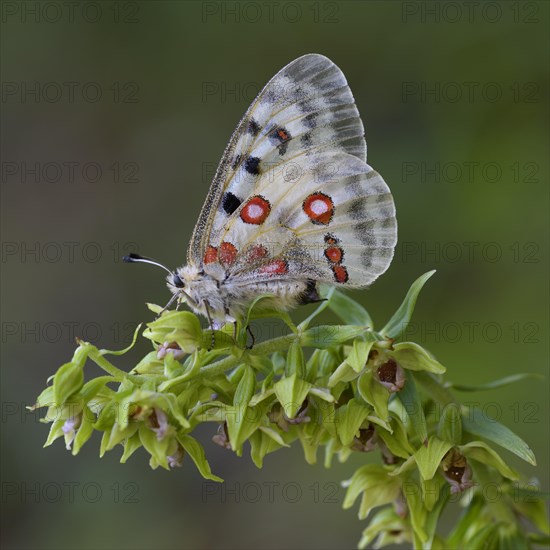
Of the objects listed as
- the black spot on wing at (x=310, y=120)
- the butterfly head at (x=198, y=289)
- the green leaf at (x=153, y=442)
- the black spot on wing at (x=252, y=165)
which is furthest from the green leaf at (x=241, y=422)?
the black spot on wing at (x=310, y=120)

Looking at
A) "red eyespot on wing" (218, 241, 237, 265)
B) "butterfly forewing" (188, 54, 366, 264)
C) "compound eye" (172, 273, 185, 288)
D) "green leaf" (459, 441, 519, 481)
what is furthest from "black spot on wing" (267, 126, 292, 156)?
"green leaf" (459, 441, 519, 481)

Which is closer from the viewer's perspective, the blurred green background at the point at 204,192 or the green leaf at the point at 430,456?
the green leaf at the point at 430,456

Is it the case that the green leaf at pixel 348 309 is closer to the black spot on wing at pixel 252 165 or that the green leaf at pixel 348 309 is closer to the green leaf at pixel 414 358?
the green leaf at pixel 414 358

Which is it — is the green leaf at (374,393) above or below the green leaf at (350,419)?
above

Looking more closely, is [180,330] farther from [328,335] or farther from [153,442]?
[328,335]

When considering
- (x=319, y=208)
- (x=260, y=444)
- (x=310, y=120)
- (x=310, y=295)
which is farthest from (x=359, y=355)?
(x=310, y=120)

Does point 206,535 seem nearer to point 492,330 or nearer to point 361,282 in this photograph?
point 492,330

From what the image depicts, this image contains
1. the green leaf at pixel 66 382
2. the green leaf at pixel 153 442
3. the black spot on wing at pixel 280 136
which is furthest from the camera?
the black spot on wing at pixel 280 136
